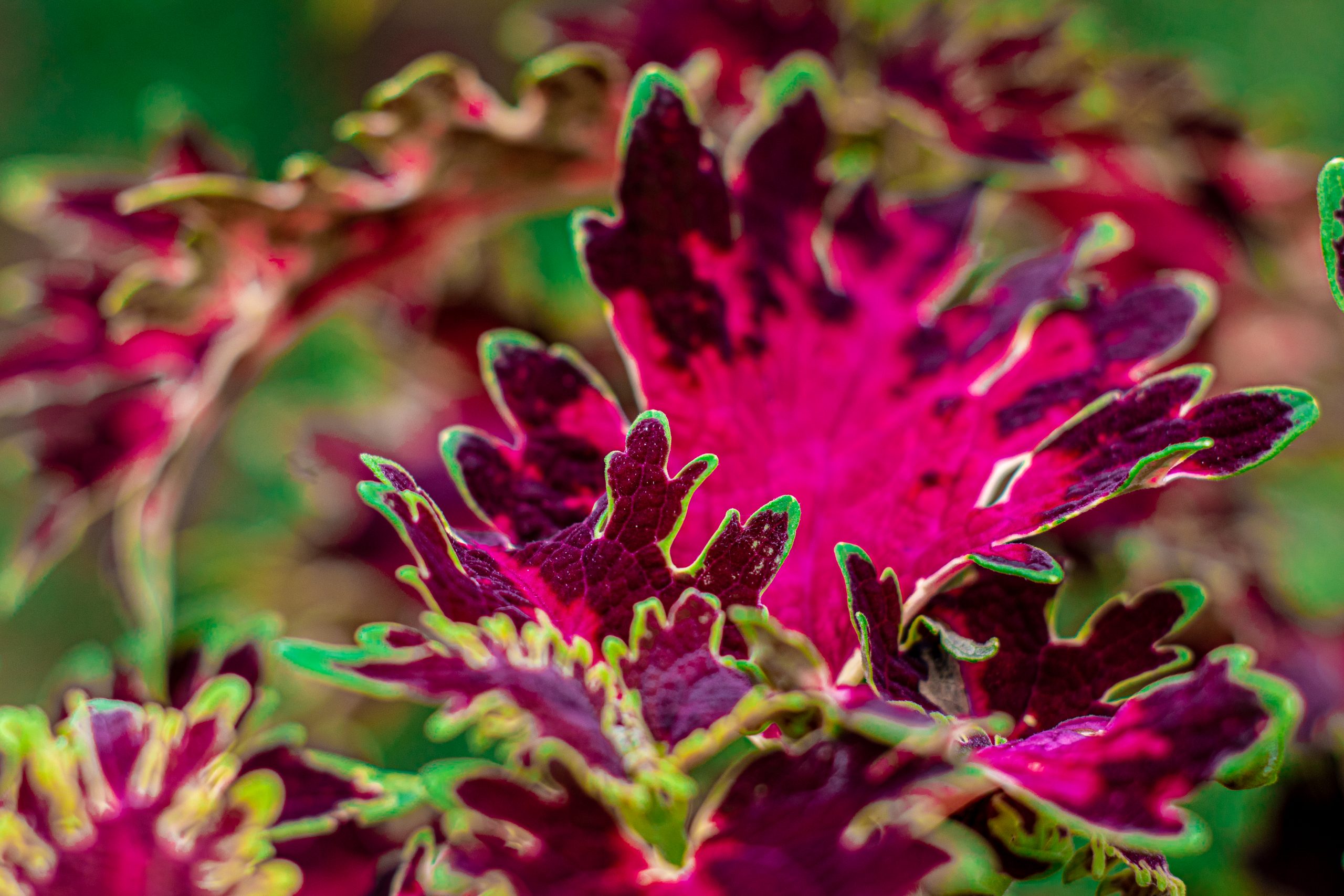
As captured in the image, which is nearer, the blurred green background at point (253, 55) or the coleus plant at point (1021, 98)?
the coleus plant at point (1021, 98)

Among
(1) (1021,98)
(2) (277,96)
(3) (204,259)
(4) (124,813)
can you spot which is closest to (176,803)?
(4) (124,813)

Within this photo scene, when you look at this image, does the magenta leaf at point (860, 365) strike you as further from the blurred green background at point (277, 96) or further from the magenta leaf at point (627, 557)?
the blurred green background at point (277, 96)

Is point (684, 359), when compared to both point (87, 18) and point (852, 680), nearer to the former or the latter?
point (852, 680)

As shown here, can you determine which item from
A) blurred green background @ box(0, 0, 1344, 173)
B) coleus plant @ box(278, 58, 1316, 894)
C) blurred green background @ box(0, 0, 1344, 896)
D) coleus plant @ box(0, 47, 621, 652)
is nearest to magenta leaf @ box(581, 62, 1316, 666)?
coleus plant @ box(278, 58, 1316, 894)

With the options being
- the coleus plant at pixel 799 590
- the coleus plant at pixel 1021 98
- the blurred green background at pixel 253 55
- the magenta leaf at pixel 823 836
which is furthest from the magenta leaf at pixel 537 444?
the blurred green background at pixel 253 55

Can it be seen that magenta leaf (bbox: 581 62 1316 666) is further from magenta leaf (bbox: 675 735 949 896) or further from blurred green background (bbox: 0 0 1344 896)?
blurred green background (bbox: 0 0 1344 896)

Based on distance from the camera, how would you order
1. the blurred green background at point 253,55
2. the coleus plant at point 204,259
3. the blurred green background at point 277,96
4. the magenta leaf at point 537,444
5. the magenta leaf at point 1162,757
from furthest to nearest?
1. the blurred green background at point 253,55
2. the blurred green background at point 277,96
3. the coleus plant at point 204,259
4. the magenta leaf at point 537,444
5. the magenta leaf at point 1162,757

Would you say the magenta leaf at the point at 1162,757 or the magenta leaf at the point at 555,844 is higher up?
the magenta leaf at the point at 1162,757

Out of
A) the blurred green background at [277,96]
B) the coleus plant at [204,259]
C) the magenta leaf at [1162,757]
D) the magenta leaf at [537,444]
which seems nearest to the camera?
the magenta leaf at [1162,757]
